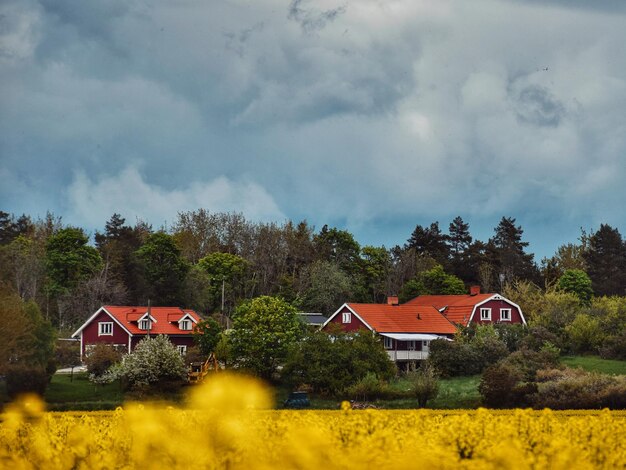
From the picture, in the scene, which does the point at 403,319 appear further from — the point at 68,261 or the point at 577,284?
the point at 68,261

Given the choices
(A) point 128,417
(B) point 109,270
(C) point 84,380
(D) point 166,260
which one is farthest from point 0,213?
(A) point 128,417

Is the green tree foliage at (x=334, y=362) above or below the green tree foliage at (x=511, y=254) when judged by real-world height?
below

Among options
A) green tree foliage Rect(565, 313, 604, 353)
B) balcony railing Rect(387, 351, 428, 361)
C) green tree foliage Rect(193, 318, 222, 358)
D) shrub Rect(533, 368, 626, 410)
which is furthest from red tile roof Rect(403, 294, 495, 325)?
shrub Rect(533, 368, 626, 410)

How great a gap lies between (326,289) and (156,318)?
817 inches

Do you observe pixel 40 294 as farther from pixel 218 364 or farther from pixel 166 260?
pixel 218 364

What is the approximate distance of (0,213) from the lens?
86.4 metres

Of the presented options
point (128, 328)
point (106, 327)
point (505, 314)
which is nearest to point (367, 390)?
point (128, 328)

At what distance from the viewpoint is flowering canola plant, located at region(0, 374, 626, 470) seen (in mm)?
11016

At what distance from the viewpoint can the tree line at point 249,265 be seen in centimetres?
6650

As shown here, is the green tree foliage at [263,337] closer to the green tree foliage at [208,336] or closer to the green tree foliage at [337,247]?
the green tree foliage at [208,336]

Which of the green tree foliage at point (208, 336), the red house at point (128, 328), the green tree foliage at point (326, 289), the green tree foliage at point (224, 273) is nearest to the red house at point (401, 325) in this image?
the green tree foliage at point (208, 336)

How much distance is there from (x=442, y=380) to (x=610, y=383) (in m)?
14.2

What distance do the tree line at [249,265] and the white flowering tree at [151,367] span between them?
71.5 feet

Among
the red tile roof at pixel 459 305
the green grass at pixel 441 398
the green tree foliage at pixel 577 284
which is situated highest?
the green tree foliage at pixel 577 284
